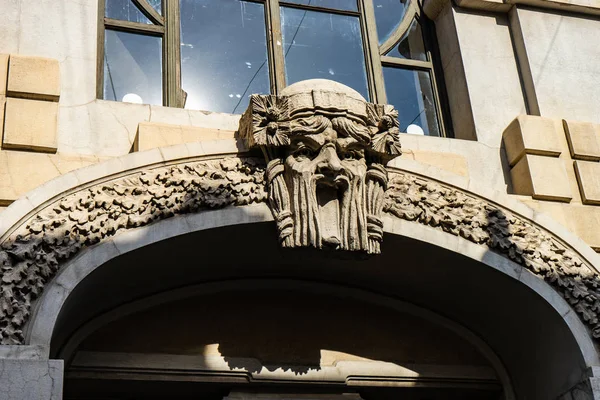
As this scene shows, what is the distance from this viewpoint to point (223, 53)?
10.2 m

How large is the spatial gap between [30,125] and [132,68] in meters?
1.58

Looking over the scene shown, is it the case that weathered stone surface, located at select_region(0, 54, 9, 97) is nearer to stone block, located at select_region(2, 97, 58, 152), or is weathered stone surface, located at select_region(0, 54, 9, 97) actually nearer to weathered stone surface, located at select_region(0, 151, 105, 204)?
stone block, located at select_region(2, 97, 58, 152)

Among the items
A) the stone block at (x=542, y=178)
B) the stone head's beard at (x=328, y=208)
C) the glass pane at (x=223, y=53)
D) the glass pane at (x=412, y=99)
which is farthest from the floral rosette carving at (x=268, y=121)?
the stone block at (x=542, y=178)

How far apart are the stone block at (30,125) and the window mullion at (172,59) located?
1.37 m

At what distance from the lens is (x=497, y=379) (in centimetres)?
990

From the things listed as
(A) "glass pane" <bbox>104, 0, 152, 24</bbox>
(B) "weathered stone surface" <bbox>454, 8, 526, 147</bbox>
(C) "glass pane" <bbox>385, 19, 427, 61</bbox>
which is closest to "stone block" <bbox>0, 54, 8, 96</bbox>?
(A) "glass pane" <bbox>104, 0, 152, 24</bbox>

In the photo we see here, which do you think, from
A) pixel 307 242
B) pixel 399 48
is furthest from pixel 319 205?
pixel 399 48

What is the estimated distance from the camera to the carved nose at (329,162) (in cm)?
845

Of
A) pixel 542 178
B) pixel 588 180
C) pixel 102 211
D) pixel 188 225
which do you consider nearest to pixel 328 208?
pixel 188 225

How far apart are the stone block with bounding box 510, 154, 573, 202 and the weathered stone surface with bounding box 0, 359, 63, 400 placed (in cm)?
469

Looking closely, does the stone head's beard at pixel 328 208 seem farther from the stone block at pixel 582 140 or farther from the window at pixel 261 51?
the stone block at pixel 582 140

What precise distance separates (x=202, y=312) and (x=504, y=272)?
2.70 metres

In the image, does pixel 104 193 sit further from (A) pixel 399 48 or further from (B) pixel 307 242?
(A) pixel 399 48

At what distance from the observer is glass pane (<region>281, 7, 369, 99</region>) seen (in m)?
10.4
